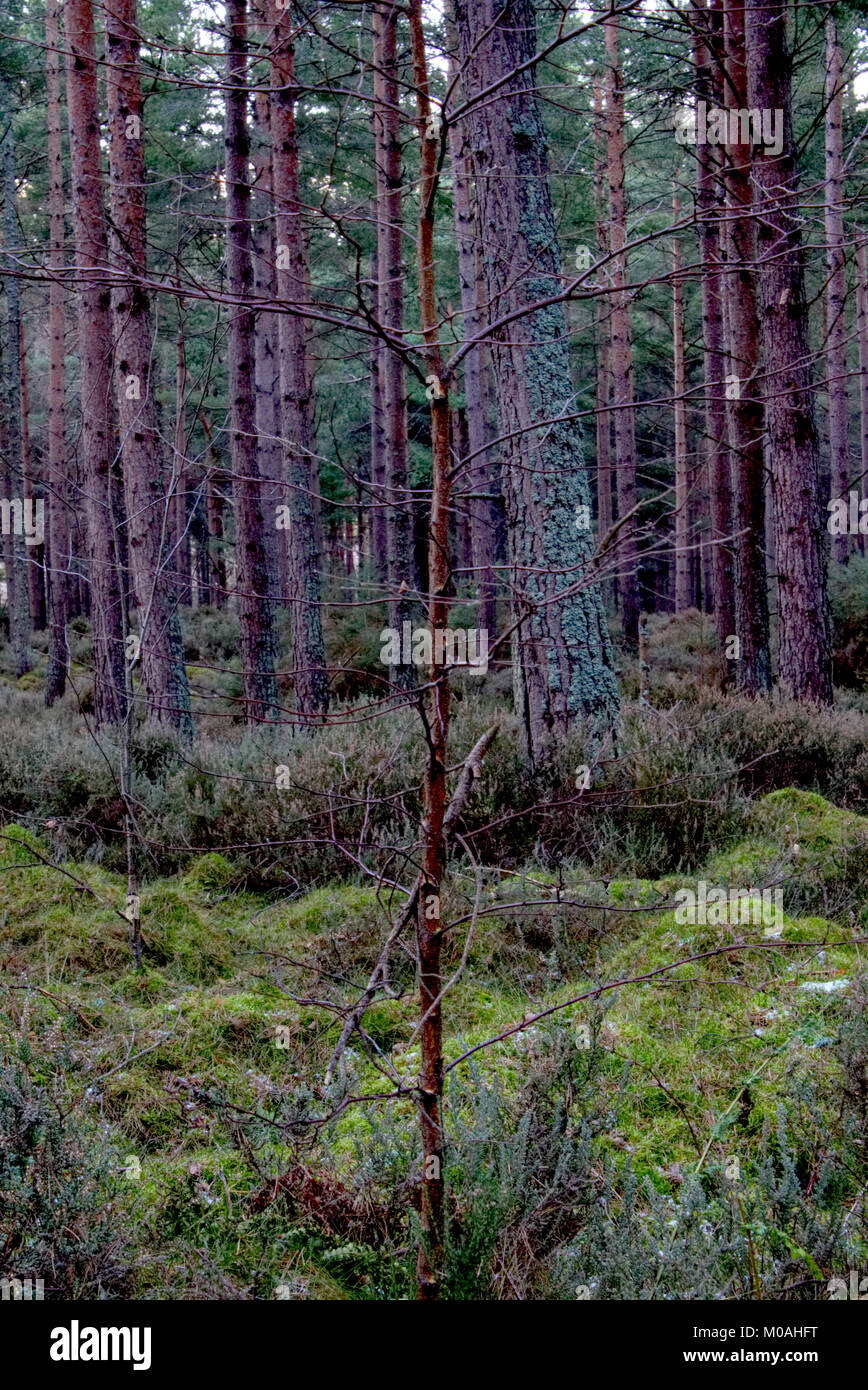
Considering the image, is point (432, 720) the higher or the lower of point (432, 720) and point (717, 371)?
the lower

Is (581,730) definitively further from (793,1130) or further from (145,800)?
(793,1130)

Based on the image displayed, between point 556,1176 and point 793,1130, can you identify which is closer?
point 556,1176

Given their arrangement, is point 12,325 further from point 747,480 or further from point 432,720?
point 432,720

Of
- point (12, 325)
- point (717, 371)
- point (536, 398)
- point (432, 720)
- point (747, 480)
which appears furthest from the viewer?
point (12, 325)

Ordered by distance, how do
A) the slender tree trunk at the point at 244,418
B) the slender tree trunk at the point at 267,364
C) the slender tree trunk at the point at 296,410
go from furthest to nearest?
1. the slender tree trunk at the point at 267,364
2. the slender tree trunk at the point at 244,418
3. the slender tree trunk at the point at 296,410

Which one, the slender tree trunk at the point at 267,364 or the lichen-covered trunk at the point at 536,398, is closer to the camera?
the lichen-covered trunk at the point at 536,398

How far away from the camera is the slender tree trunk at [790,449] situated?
9000 millimetres

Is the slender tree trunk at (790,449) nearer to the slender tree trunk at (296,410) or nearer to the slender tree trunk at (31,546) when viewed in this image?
the slender tree trunk at (296,410)

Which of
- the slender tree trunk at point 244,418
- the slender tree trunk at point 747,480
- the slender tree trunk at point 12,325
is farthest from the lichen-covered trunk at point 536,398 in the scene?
the slender tree trunk at point 12,325

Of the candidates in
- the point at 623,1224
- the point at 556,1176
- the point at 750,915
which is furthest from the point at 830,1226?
the point at 750,915

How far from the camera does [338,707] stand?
527 inches

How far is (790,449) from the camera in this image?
9.37 meters

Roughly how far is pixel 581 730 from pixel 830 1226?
4.26 meters

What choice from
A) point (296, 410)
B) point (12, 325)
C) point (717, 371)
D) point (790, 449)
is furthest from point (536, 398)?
point (12, 325)
